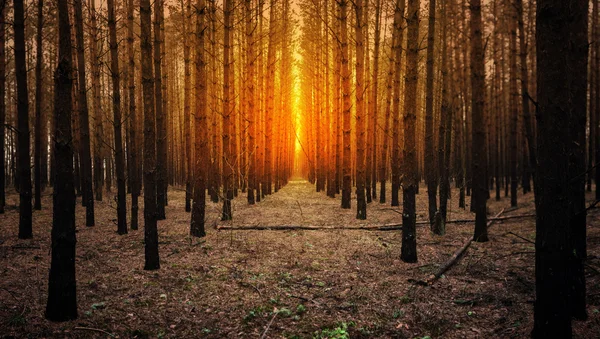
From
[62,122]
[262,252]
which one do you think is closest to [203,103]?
[262,252]

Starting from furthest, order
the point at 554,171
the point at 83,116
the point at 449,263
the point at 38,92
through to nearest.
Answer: the point at 38,92
the point at 83,116
the point at 449,263
the point at 554,171

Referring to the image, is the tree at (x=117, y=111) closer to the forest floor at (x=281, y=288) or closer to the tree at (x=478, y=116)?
the forest floor at (x=281, y=288)

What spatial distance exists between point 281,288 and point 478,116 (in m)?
5.89

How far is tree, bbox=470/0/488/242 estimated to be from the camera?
24.9 ft

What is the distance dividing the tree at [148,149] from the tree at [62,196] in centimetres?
181

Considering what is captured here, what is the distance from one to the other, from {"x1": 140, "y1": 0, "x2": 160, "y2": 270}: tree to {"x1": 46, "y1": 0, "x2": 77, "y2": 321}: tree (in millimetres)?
1806

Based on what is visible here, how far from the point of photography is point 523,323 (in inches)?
150

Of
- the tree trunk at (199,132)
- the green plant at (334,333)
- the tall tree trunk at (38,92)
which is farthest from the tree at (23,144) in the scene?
the green plant at (334,333)

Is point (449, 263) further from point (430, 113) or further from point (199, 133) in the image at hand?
point (199, 133)

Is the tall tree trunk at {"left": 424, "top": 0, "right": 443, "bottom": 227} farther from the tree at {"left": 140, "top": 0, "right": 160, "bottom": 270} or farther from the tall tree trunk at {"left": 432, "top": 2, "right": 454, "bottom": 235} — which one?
the tree at {"left": 140, "top": 0, "right": 160, "bottom": 270}

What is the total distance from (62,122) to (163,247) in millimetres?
4307

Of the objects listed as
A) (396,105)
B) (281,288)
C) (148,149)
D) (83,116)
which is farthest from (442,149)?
(83,116)

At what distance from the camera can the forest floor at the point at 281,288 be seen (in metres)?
3.89

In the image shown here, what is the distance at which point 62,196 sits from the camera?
3.67m
